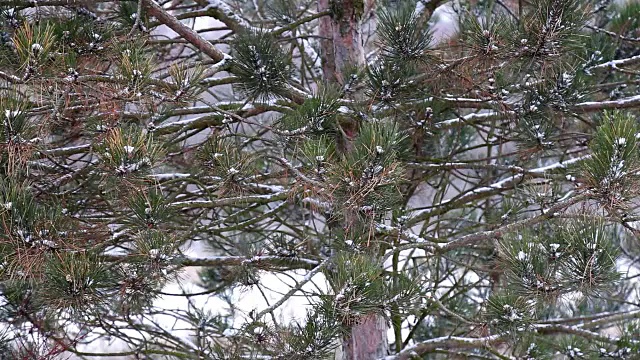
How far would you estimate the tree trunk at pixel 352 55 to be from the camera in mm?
2998

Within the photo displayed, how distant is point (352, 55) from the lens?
9.96ft

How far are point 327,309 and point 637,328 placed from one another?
5.74 feet

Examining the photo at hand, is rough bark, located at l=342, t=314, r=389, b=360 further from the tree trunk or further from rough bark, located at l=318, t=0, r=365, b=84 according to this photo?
rough bark, located at l=318, t=0, r=365, b=84

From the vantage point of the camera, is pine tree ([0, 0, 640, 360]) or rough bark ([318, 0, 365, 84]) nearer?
pine tree ([0, 0, 640, 360])

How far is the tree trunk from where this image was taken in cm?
300

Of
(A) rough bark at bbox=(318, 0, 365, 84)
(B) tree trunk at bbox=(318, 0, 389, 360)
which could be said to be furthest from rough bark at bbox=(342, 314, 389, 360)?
(A) rough bark at bbox=(318, 0, 365, 84)

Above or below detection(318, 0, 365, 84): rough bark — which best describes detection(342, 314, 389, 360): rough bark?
below

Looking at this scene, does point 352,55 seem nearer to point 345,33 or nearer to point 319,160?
point 345,33

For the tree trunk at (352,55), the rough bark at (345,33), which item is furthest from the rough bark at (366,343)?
the rough bark at (345,33)

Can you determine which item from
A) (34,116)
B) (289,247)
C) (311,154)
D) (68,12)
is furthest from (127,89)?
(289,247)

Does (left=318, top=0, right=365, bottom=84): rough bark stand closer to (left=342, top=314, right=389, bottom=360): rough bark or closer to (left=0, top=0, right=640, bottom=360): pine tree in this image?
(left=0, top=0, right=640, bottom=360): pine tree

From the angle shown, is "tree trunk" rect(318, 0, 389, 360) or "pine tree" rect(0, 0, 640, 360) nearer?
"pine tree" rect(0, 0, 640, 360)

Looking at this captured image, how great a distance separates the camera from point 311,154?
75.7 inches

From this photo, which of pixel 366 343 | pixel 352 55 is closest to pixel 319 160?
pixel 352 55
